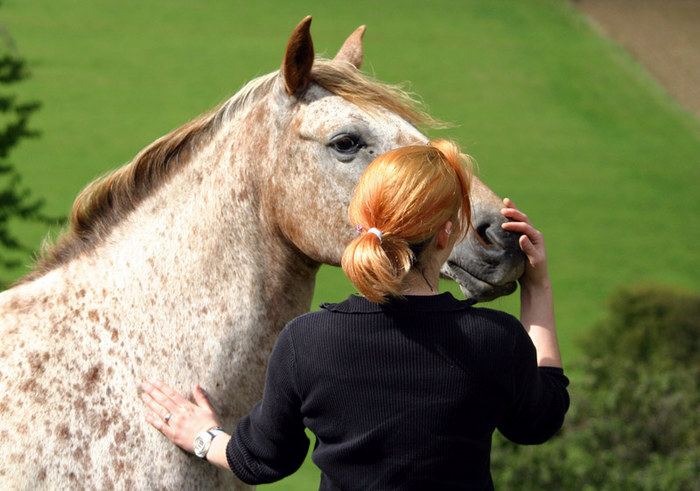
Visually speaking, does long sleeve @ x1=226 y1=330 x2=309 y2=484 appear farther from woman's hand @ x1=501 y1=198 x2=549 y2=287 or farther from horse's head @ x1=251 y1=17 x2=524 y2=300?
woman's hand @ x1=501 y1=198 x2=549 y2=287

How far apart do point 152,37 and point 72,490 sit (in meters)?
32.5

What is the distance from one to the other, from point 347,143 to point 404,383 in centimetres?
94

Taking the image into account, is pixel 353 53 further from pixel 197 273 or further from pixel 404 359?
pixel 404 359

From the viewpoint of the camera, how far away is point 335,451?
191 cm

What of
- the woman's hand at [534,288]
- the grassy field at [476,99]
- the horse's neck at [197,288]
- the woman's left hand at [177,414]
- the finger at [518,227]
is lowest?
the grassy field at [476,99]

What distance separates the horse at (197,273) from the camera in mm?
A: 2422

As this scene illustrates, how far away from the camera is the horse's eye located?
99.0 inches

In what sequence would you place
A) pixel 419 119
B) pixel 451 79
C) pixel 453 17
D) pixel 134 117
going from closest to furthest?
1. pixel 419 119
2. pixel 134 117
3. pixel 451 79
4. pixel 453 17

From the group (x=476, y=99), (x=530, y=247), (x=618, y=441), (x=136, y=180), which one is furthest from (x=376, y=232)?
(x=476, y=99)

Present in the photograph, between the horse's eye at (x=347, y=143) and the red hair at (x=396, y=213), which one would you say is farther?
the horse's eye at (x=347, y=143)

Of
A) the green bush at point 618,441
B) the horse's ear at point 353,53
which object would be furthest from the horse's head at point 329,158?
the green bush at point 618,441

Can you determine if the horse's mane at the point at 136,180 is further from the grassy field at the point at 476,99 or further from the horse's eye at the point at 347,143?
the grassy field at the point at 476,99

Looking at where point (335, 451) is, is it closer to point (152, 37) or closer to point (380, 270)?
point (380, 270)

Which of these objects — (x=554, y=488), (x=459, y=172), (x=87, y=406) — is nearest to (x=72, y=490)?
(x=87, y=406)
